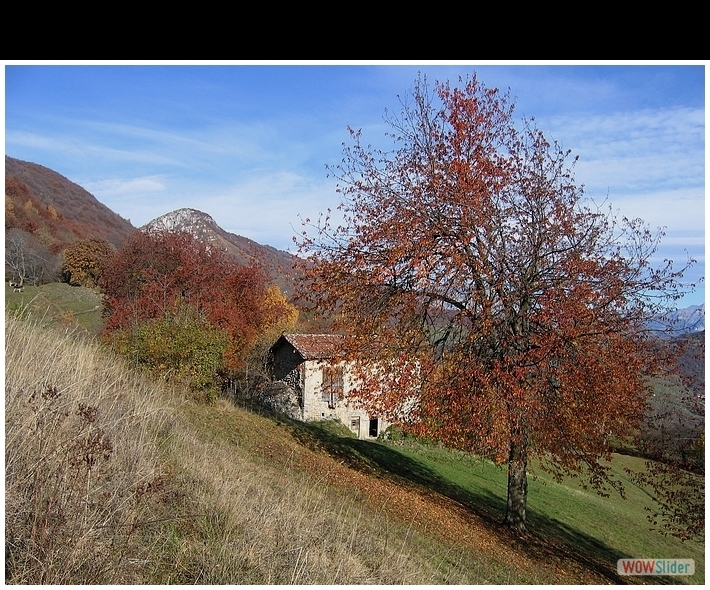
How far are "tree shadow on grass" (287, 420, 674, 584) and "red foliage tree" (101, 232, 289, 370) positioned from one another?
10342 millimetres

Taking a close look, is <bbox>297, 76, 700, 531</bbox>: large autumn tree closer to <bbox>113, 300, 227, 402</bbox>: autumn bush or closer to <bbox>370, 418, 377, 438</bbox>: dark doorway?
<bbox>113, 300, 227, 402</bbox>: autumn bush

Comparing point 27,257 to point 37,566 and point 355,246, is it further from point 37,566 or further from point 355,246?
point 37,566

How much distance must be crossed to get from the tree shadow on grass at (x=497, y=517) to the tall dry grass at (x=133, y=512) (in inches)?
168

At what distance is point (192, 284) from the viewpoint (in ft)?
87.5

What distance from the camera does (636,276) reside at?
970 cm

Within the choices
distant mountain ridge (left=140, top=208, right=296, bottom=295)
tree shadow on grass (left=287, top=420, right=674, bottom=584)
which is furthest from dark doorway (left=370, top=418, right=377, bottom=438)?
tree shadow on grass (left=287, top=420, right=674, bottom=584)

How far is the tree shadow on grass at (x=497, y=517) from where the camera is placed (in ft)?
32.0

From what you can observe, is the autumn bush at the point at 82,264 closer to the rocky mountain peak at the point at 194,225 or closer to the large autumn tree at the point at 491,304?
the rocky mountain peak at the point at 194,225

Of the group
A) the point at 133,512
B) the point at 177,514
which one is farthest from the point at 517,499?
the point at 133,512

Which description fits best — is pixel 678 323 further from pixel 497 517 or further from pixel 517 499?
pixel 497 517
